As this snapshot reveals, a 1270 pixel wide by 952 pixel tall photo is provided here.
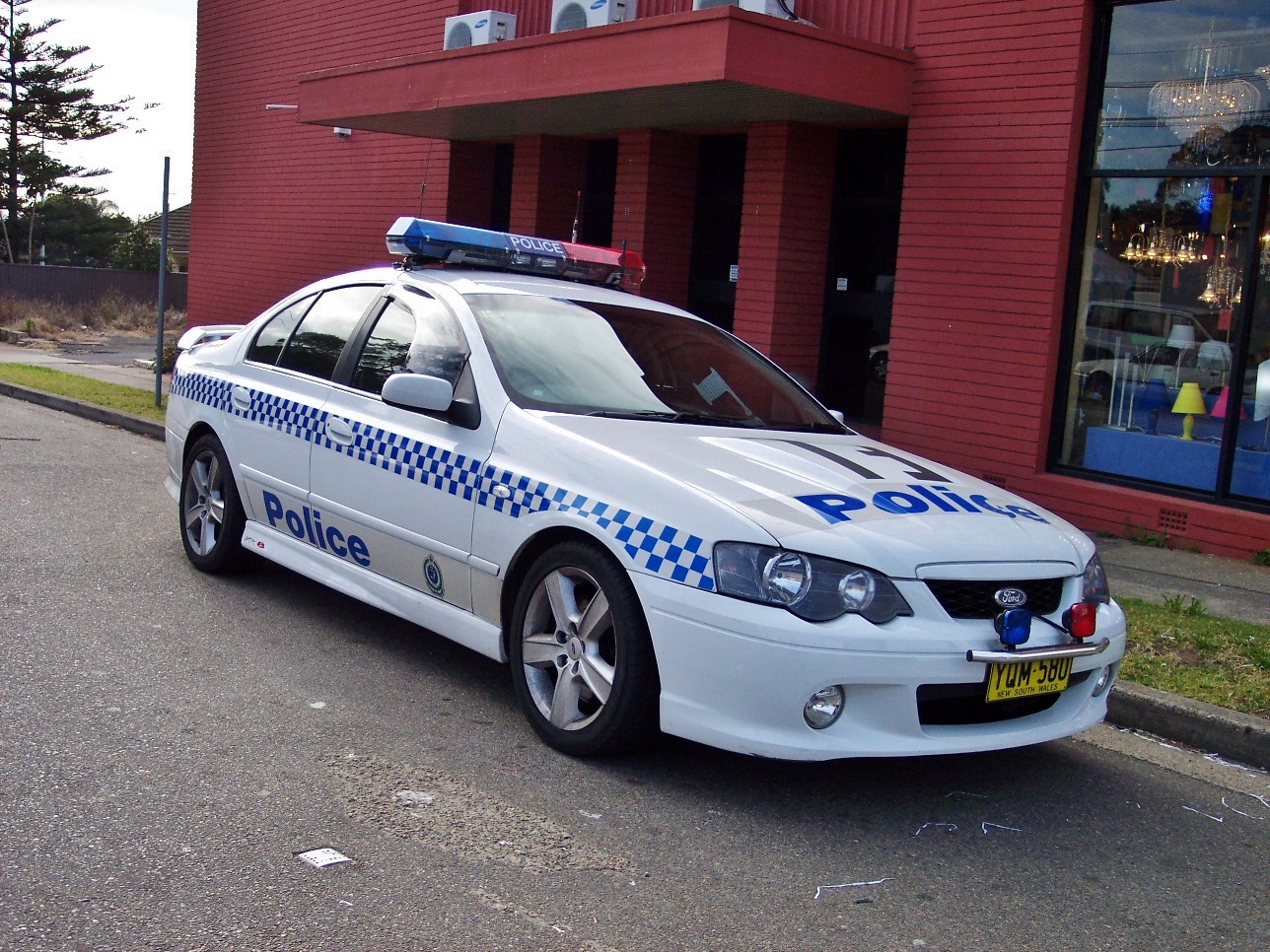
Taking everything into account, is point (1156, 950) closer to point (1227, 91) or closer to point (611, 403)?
point (611, 403)

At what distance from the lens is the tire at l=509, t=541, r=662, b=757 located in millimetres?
4355

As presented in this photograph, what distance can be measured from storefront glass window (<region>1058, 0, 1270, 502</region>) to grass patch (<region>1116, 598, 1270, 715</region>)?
2408 millimetres

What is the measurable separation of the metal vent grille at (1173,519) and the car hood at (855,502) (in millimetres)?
4200

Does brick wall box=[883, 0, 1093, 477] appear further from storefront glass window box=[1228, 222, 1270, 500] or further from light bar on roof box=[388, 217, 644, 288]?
light bar on roof box=[388, 217, 644, 288]

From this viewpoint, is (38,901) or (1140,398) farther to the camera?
(1140,398)

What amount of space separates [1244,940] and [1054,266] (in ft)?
21.0

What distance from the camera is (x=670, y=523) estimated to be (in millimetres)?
4285

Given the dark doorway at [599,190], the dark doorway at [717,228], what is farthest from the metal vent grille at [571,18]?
the dark doorway at [599,190]

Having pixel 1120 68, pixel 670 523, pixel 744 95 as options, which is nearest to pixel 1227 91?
pixel 1120 68

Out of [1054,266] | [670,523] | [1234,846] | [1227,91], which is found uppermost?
[1227,91]

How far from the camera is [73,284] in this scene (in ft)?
121

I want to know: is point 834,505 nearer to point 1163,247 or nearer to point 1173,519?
point 1173,519

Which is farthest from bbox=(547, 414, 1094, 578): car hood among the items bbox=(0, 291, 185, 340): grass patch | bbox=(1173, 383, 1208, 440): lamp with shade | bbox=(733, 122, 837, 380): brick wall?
bbox=(0, 291, 185, 340): grass patch

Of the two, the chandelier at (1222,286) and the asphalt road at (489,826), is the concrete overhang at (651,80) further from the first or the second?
the asphalt road at (489,826)
